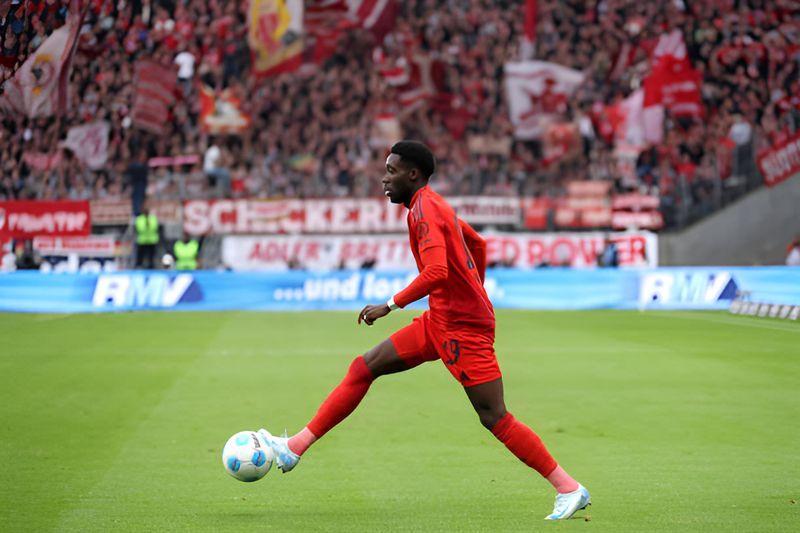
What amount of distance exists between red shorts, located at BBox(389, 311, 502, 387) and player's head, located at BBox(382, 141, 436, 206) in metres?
0.80

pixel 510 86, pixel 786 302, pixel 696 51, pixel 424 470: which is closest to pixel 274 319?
pixel 786 302

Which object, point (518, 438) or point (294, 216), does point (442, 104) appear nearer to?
point (294, 216)

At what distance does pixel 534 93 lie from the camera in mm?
32281

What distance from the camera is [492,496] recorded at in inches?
268

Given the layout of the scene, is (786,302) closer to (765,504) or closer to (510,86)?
(510,86)

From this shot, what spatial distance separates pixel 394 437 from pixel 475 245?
288 centimetres

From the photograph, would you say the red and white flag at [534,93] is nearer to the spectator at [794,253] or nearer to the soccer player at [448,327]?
the spectator at [794,253]

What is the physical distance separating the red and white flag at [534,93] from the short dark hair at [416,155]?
2600 cm

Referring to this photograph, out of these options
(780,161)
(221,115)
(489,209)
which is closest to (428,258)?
(489,209)

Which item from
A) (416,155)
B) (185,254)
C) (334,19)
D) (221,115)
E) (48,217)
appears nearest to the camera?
(416,155)

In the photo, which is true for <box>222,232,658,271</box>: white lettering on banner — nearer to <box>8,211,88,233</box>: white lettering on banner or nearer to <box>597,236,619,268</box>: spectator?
<box>597,236,619,268</box>: spectator

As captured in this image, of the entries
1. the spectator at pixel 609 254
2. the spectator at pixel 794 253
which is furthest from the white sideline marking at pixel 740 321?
the spectator at pixel 609 254

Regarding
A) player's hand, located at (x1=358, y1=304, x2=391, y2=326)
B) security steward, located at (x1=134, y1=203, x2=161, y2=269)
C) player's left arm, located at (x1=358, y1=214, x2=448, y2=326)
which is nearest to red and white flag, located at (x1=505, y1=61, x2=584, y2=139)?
security steward, located at (x1=134, y1=203, x2=161, y2=269)

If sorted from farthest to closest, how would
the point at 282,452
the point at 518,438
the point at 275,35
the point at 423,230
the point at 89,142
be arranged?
the point at 275,35 → the point at 89,142 → the point at 282,452 → the point at 518,438 → the point at 423,230
